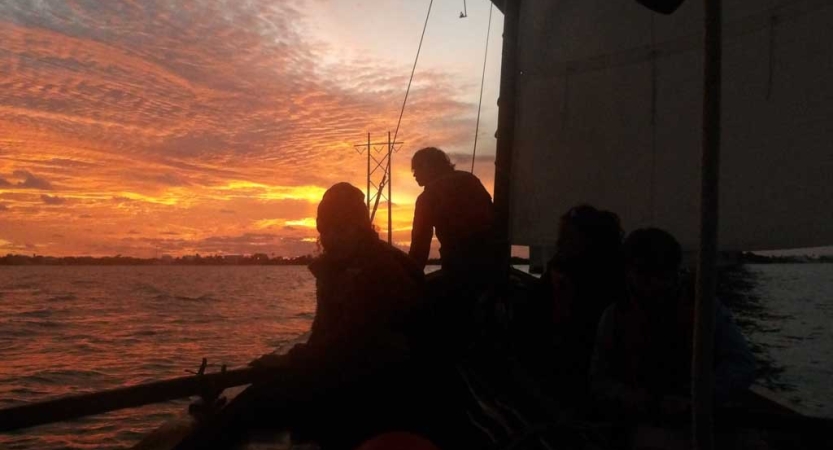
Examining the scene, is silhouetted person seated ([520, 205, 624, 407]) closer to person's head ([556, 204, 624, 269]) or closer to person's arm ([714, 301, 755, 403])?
person's head ([556, 204, 624, 269])

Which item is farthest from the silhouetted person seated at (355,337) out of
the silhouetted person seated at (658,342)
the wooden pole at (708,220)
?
the wooden pole at (708,220)

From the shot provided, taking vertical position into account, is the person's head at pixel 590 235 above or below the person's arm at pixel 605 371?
above

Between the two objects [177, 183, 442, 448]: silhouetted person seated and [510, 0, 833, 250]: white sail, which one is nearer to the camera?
[510, 0, 833, 250]: white sail

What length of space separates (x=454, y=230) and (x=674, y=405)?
7.66ft

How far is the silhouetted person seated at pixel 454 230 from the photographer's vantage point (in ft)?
14.5

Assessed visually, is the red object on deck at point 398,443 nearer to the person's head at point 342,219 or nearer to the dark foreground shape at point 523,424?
the dark foreground shape at point 523,424

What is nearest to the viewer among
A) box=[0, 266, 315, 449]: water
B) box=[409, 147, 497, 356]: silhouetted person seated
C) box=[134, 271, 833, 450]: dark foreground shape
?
box=[134, 271, 833, 450]: dark foreground shape

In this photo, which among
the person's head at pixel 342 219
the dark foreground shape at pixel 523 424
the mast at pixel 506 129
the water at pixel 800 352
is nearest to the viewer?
the dark foreground shape at pixel 523 424

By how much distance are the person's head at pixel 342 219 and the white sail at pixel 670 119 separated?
173 cm

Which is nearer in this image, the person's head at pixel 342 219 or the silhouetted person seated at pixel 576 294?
the person's head at pixel 342 219

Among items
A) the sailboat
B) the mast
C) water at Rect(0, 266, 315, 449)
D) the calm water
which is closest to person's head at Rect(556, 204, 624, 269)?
the sailboat

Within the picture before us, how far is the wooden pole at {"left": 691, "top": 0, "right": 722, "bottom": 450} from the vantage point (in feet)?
3.58

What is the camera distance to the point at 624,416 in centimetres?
250

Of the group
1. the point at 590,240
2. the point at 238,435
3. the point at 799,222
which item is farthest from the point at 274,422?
the point at 799,222
